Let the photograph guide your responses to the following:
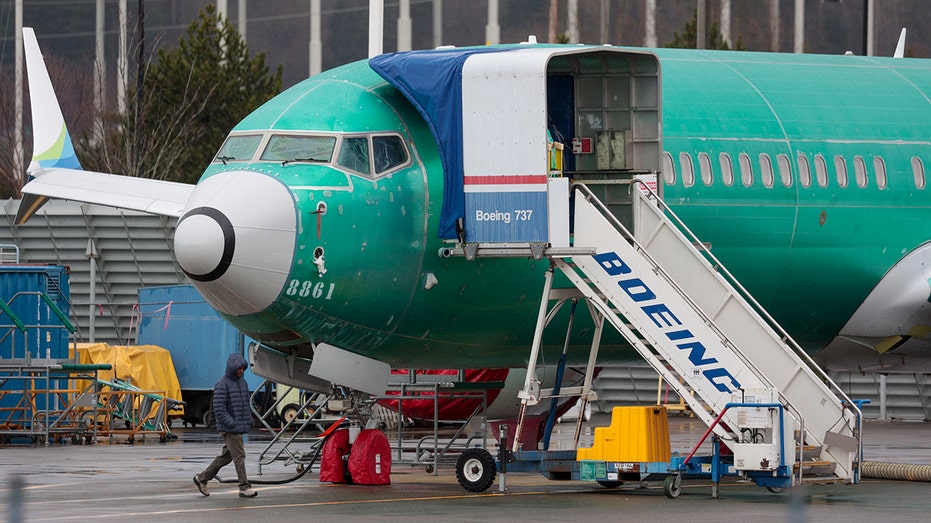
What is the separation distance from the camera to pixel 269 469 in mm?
24297

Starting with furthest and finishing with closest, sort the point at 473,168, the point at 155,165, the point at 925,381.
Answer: the point at 155,165 < the point at 925,381 < the point at 473,168

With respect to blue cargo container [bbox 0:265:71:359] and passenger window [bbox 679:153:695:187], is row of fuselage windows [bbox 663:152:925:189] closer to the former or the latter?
passenger window [bbox 679:153:695:187]

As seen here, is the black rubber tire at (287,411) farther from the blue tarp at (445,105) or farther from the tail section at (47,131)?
the blue tarp at (445,105)

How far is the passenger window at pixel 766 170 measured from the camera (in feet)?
69.8

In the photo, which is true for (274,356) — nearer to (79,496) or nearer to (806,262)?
(79,496)

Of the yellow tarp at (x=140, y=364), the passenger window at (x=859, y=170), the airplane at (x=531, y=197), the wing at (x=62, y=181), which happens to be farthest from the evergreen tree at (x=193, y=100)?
the passenger window at (x=859, y=170)

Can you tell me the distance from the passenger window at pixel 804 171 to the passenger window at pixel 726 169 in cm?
103

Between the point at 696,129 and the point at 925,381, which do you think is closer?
the point at 696,129

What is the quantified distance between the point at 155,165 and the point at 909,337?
35329 millimetres

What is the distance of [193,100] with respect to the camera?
178 feet

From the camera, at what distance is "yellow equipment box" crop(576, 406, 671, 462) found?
60.5ft

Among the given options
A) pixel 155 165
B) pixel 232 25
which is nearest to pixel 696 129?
pixel 155 165

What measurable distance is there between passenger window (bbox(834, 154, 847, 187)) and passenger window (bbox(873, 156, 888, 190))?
521mm

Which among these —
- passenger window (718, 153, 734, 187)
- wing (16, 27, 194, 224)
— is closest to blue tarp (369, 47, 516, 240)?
passenger window (718, 153, 734, 187)
